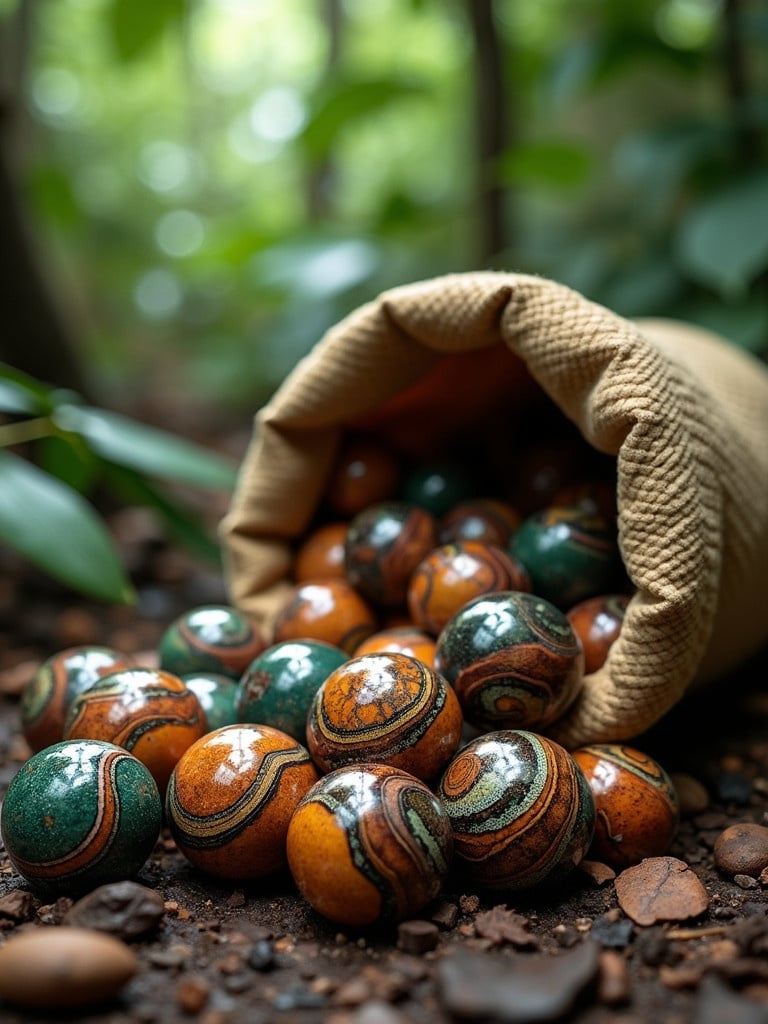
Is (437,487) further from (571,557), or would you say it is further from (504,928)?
(504,928)

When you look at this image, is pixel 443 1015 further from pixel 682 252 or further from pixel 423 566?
pixel 682 252

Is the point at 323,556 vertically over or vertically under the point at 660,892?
over

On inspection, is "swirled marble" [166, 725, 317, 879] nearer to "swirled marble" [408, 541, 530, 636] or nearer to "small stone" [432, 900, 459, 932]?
"small stone" [432, 900, 459, 932]

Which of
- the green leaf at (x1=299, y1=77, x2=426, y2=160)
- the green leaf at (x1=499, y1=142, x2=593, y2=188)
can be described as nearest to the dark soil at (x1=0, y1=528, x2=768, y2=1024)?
the green leaf at (x1=499, y1=142, x2=593, y2=188)

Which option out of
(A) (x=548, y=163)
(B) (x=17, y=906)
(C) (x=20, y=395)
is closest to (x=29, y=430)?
(C) (x=20, y=395)

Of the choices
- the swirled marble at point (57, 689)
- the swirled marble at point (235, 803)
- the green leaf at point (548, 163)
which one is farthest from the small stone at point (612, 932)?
the green leaf at point (548, 163)

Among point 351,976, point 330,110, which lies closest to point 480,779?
point 351,976

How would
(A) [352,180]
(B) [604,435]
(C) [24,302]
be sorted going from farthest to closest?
(A) [352,180] < (C) [24,302] < (B) [604,435]
